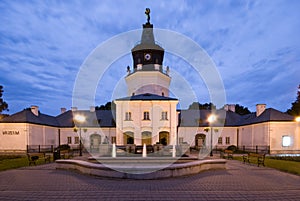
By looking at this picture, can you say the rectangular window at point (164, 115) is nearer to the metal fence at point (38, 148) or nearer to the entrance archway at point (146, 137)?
the entrance archway at point (146, 137)

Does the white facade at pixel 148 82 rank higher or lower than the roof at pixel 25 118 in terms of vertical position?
higher

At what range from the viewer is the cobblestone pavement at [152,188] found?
22.6ft

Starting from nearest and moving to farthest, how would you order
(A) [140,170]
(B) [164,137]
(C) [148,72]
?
1. (A) [140,170]
2. (B) [164,137]
3. (C) [148,72]

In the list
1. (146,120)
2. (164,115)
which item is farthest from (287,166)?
(146,120)

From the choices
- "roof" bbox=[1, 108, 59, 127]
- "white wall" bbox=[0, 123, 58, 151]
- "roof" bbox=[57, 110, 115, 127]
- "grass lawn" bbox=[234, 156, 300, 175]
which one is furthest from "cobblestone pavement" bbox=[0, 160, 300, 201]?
"roof" bbox=[57, 110, 115, 127]

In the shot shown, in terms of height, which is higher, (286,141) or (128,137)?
(128,137)

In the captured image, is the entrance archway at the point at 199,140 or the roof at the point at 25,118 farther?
the entrance archway at the point at 199,140

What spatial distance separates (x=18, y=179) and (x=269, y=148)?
27.4 metres

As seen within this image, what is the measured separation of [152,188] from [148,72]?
24909 mm

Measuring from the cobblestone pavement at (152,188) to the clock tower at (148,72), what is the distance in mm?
22829

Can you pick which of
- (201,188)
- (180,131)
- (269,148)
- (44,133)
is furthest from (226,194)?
(44,133)

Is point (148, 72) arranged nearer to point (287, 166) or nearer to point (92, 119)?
point (92, 119)

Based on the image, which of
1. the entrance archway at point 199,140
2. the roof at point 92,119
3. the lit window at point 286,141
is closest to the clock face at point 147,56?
the roof at point 92,119

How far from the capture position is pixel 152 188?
781cm
